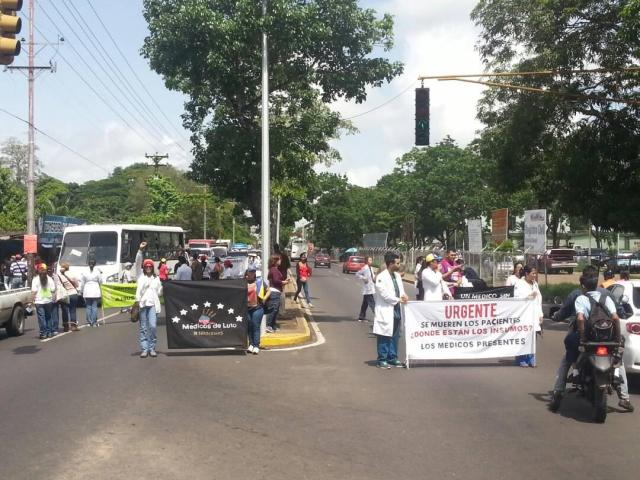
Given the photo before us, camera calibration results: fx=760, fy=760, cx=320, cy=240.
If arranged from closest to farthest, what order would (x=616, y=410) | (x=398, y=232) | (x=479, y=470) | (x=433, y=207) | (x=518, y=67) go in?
1. (x=479, y=470)
2. (x=616, y=410)
3. (x=518, y=67)
4. (x=433, y=207)
5. (x=398, y=232)

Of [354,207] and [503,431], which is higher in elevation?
[354,207]

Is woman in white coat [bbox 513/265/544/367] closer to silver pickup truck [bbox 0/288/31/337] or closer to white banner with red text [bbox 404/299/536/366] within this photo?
white banner with red text [bbox 404/299/536/366]

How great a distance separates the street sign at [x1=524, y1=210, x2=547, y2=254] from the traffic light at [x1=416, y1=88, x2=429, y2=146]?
1135cm

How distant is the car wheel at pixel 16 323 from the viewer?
54.9ft

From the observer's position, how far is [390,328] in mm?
11258

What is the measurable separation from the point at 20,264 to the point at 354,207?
226 feet

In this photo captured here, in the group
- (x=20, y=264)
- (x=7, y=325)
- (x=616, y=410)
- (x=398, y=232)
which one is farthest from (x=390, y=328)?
(x=398, y=232)

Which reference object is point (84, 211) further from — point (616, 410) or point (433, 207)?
point (616, 410)

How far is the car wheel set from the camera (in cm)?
1673

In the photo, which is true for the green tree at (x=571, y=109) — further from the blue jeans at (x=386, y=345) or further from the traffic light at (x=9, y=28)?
the traffic light at (x=9, y=28)

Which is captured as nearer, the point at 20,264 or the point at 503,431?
the point at 503,431

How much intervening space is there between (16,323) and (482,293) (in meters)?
10.1

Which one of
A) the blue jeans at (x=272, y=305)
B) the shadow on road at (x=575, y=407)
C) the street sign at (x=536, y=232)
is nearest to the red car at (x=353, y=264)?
the street sign at (x=536, y=232)

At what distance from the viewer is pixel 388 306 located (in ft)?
37.0
